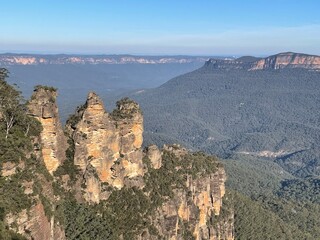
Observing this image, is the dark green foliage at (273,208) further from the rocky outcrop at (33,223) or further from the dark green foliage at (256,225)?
the rocky outcrop at (33,223)

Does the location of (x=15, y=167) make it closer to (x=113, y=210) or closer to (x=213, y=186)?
(x=113, y=210)

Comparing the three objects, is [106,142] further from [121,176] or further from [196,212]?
[196,212]

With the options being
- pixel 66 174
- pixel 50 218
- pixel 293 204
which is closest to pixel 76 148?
pixel 66 174

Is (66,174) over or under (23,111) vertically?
under

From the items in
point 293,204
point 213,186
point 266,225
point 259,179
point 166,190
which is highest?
point 166,190

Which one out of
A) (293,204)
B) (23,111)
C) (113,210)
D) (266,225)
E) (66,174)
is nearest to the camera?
(23,111)

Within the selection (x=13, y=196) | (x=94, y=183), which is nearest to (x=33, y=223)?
(x=13, y=196)
